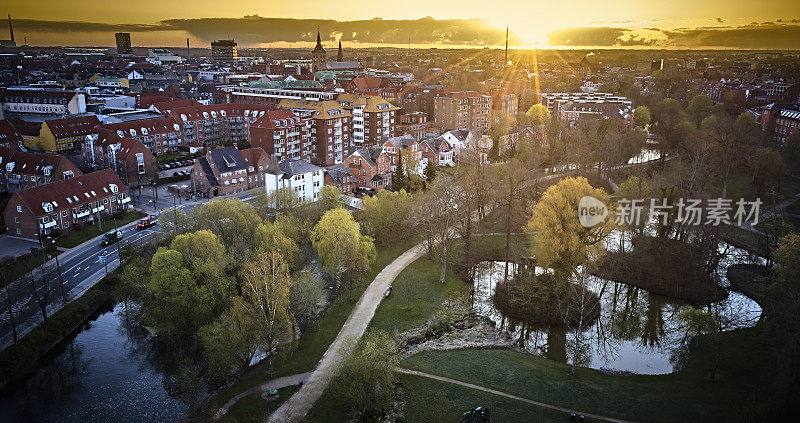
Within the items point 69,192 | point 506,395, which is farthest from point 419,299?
point 69,192

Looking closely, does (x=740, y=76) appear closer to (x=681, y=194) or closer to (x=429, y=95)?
(x=429, y=95)

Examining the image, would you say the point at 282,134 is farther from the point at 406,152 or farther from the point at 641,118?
the point at 641,118

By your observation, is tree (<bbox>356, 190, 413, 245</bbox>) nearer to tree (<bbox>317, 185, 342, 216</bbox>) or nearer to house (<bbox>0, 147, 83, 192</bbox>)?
tree (<bbox>317, 185, 342, 216</bbox>)

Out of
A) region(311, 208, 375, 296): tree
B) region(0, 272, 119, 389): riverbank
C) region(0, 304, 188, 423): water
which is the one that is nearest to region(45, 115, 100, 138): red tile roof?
region(0, 272, 119, 389): riverbank

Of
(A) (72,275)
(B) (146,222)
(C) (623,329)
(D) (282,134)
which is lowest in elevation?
(C) (623,329)

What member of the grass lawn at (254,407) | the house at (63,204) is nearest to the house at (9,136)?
the house at (63,204)

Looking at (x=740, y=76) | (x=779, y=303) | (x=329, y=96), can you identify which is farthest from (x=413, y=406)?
(x=740, y=76)
